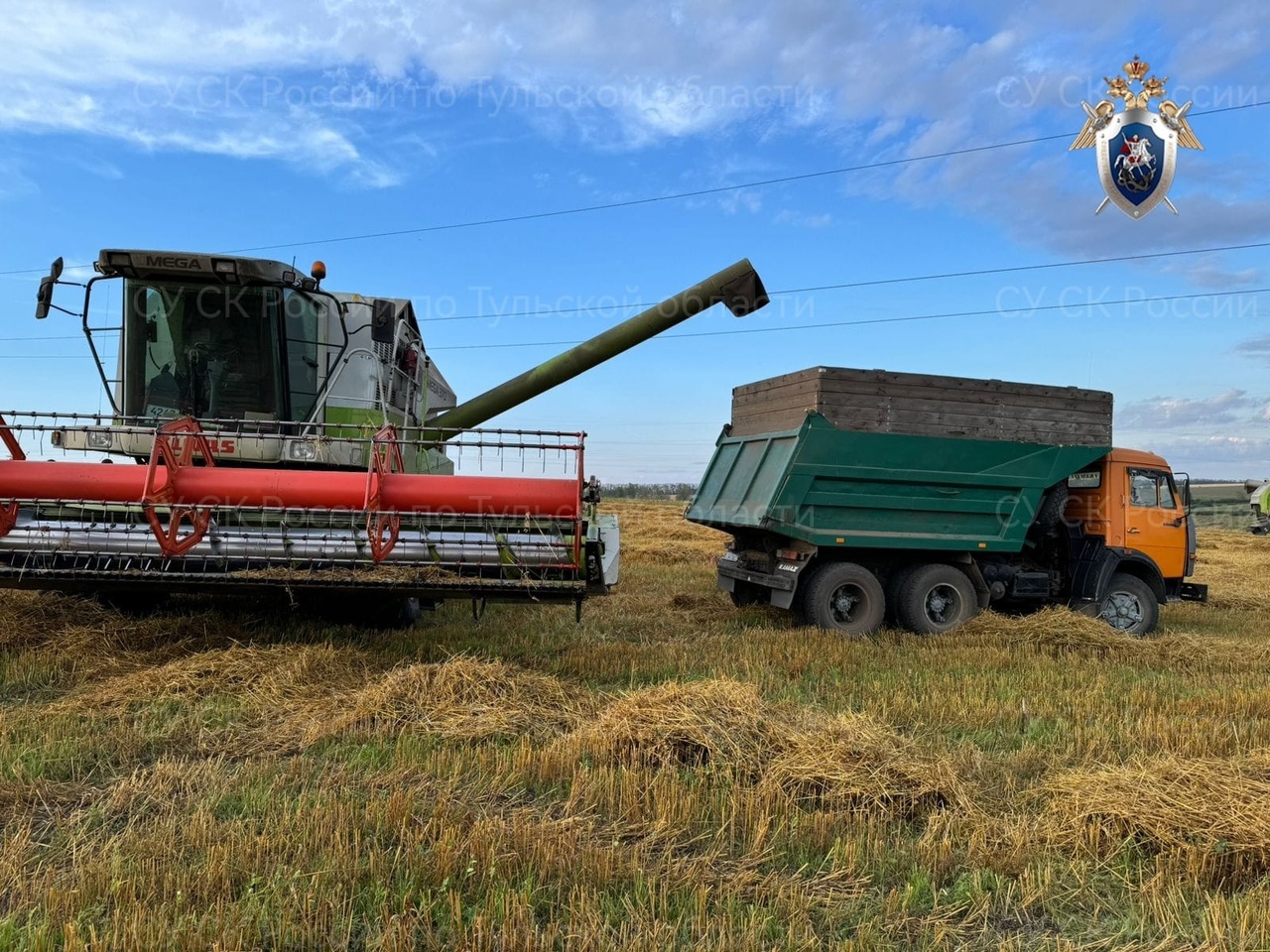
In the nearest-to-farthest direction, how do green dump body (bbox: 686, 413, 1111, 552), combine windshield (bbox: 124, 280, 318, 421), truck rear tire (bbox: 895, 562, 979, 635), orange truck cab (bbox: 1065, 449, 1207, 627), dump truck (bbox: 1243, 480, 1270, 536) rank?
combine windshield (bbox: 124, 280, 318, 421)
green dump body (bbox: 686, 413, 1111, 552)
truck rear tire (bbox: 895, 562, 979, 635)
orange truck cab (bbox: 1065, 449, 1207, 627)
dump truck (bbox: 1243, 480, 1270, 536)

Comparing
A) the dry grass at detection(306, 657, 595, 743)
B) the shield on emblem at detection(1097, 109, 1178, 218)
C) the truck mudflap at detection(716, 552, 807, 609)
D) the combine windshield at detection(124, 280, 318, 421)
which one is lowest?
the dry grass at detection(306, 657, 595, 743)

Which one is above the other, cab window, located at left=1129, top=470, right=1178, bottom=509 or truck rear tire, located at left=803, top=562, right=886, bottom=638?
cab window, located at left=1129, top=470, right=1178, bottom=509

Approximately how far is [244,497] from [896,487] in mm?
5503

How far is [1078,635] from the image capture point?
23.6 feet

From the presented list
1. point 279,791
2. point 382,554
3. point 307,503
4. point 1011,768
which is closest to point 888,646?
point 1011,768

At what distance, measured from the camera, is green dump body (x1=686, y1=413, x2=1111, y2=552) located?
7457 millimetres

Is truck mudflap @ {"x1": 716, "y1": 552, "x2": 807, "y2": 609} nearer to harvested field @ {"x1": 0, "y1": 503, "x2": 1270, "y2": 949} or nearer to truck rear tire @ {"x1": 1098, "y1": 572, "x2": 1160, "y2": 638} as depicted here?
harvested field @ {"x1": 0, "y1": 503, "x2": 1270, "y2": 949}

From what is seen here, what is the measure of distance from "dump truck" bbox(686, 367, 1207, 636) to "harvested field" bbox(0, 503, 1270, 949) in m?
2.04

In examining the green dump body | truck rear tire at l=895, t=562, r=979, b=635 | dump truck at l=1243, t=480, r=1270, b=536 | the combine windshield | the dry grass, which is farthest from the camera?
dump truck at l=1243, t=480, r=1270, b=536

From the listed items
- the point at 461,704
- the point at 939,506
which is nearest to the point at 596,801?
the point at 461,704

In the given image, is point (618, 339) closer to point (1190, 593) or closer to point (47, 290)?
point (47, 290)

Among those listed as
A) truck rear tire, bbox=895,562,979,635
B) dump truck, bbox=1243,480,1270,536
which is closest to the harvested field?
truck rear tire, bbox=895,562,979,635

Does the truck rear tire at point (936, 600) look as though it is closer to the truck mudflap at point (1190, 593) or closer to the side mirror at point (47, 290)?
the truck mudflap at point (1190, 593)

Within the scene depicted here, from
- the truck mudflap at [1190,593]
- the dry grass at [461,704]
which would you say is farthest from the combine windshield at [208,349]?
the truck mudflap at [1190,593]
